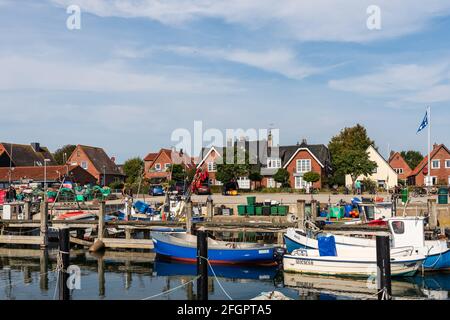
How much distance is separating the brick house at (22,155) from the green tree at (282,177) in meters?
41.5

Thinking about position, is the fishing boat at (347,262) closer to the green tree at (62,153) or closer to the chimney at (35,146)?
the chimney at (35,146)

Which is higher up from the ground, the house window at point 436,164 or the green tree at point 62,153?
the green tree at point 62,153

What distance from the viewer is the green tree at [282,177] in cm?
7088

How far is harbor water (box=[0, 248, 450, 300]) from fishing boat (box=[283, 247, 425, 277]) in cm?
35

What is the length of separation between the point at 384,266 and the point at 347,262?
8.94 meters

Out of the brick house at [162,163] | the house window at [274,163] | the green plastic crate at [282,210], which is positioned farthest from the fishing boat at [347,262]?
the brick house at [162,163]

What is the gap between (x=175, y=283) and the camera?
23594 mm

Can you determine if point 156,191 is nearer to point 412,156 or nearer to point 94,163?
point 94,163

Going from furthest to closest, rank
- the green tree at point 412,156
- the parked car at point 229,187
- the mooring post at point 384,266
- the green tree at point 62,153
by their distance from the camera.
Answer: the green tree at point 412,156 → the green tree at point 62,153 → the parked car at point 229,187 → the mooring post at point 384,266

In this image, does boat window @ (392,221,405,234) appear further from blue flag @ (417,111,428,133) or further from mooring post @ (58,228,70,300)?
blue flag @ (417,111,428,133)

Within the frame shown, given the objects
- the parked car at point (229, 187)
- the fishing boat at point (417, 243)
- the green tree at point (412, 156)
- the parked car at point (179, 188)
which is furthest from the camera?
the green tree at point (412, 156)

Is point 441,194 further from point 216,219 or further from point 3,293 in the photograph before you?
point 3,293
